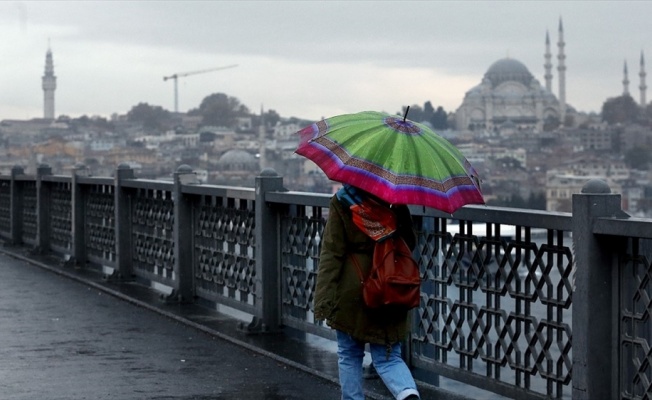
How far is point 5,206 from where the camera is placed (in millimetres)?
21766

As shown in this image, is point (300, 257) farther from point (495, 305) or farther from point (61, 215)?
point (61, 215)

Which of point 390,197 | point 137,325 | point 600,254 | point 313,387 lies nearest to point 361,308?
point 390,197

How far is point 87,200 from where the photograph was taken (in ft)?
53.4

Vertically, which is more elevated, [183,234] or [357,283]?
[357,283]

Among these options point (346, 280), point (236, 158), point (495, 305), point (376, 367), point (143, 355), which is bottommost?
point (143, 355)

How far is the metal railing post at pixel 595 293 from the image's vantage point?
599cm

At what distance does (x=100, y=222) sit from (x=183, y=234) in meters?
3.60

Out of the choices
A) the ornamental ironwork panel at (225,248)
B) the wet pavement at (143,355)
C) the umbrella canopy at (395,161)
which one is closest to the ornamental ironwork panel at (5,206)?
the wet pavement at (143,355)

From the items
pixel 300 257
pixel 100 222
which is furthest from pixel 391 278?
pixel 100 222

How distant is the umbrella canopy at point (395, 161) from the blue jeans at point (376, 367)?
717 millimetres

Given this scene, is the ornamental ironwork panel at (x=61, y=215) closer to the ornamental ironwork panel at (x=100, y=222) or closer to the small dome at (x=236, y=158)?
the ornamental ironwork panel at (x=100, y=222)

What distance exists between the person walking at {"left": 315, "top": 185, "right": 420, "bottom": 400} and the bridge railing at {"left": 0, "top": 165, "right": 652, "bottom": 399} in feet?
2.57

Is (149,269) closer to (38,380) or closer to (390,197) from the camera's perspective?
(38,380)

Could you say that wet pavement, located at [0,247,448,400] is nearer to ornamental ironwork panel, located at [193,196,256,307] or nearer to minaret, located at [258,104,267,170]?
ornamental ironwork panel, located at [193,196,256,307]
